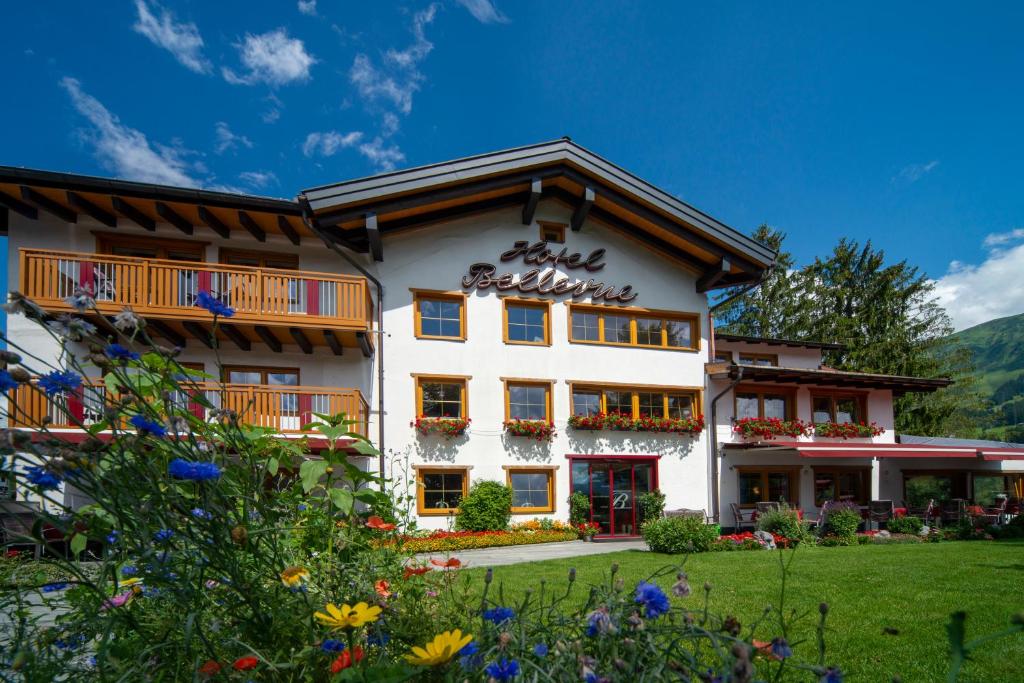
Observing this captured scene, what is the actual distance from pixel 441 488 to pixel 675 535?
18.4 ft

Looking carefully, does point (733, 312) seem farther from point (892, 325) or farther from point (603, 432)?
point (603, 432)

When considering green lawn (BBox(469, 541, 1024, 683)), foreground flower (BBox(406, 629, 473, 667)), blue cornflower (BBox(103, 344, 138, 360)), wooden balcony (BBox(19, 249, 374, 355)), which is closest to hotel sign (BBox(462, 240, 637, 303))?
wooden balcony (BBox(19, 249, 374, 355))

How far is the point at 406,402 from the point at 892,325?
28420 millimetres

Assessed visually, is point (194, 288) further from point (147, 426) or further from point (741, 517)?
point (741, 517)

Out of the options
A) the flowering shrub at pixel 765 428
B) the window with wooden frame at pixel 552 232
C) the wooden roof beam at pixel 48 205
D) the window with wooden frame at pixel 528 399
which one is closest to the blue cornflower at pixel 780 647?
the window with wooden frame at pixel 528 399

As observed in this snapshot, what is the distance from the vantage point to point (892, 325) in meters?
31.5

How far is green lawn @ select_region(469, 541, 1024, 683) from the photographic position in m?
4.19

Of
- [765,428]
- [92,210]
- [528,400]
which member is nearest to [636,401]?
[528,400]

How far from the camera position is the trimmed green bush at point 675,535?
440 inches

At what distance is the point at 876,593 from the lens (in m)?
6.61

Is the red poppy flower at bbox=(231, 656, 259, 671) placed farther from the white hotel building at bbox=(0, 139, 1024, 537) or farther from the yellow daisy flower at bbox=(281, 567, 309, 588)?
the white hotel building at bbox=(0, 139, 1024, 537)

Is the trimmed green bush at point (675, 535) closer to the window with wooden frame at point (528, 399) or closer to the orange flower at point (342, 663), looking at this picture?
the window with wooden frame at point (528, 399)

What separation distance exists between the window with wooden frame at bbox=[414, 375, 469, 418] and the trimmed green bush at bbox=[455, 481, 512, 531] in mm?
1841

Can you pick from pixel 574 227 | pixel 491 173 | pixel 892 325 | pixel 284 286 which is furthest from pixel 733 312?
pixel 284 286
